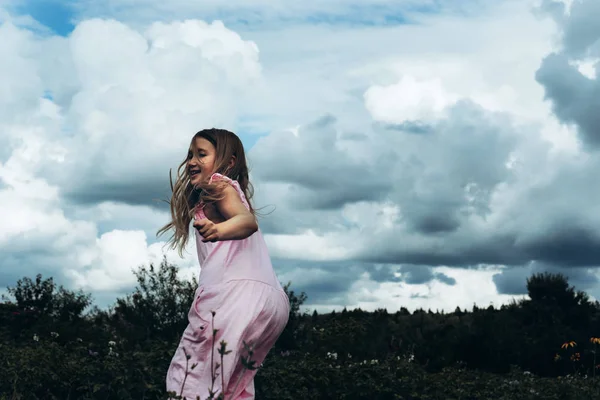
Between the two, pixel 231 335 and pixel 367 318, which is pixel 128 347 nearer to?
pixel 231 335

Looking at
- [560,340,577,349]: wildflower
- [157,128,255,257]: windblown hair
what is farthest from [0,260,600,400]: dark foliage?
[157,128,255,257]: windblown hair

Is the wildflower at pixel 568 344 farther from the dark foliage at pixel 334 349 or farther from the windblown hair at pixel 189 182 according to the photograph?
the windblown hair at pixel 189 182

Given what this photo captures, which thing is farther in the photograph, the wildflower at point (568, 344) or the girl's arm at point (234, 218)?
the wildflower at point (568, 344)

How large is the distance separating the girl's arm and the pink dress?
0.14 m

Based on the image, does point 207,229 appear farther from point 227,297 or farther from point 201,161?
point 201,161

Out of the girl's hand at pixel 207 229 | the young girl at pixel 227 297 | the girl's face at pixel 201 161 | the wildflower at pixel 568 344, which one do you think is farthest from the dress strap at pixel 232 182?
the wildflower at pixel 568 344

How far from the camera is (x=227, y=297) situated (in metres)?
4.11

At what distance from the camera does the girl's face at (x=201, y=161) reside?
4.67 metres

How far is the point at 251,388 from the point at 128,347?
4.89 meters

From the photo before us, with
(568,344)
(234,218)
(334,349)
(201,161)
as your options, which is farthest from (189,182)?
(568,344)

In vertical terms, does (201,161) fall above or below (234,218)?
above

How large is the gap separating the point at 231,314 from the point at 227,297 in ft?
0.34

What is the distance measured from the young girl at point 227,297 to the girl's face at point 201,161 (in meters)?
0.01

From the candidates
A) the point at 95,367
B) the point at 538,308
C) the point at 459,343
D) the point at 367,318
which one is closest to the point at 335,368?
the point at 95,367
